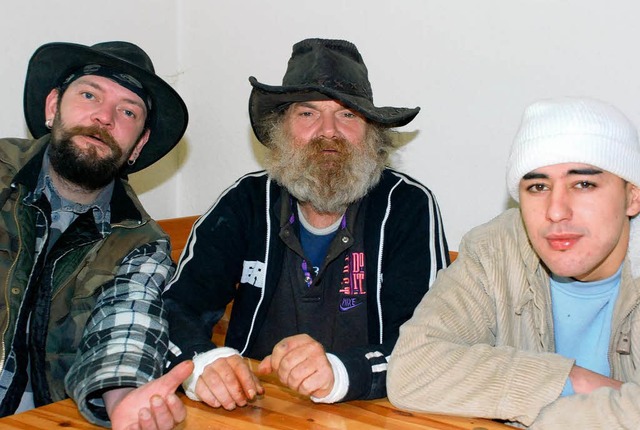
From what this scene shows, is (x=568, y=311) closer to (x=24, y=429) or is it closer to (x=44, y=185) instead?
(x=24, y=429)

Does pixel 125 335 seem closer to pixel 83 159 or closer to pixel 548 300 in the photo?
pixel 83 159

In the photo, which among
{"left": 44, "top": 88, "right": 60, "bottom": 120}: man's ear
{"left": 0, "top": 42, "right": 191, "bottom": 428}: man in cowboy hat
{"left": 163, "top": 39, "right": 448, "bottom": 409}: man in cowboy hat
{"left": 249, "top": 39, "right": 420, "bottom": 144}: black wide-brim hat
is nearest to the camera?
{"left": 0, "top": 42, "right": 191, "bottom": 428}: man in cowboy hat

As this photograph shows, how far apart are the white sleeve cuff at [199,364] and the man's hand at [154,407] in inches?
5.3

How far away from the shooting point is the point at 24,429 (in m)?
1.61

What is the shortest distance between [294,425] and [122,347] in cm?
57

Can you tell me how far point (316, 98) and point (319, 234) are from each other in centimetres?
42

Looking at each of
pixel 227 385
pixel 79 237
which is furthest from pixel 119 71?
pixel 227 385

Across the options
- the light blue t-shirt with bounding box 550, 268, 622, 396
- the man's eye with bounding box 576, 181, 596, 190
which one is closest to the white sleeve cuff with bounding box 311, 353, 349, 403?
the light blue t-shirt with bounding box 550, 268, 622, 396

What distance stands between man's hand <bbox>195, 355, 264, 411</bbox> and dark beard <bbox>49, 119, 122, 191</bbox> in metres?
0.84

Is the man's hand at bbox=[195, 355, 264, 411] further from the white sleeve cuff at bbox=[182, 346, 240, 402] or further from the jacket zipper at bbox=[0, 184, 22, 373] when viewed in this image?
the jacket zipper at bbox=[0, 184, 22, 373]

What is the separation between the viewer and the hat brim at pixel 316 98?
243 cm

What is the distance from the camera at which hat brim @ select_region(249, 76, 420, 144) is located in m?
2.43

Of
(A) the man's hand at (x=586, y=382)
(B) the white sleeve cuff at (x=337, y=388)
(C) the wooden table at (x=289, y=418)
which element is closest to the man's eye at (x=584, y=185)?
(A) the man's hand at (x=586, y=382)

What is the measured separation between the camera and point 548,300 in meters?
1.94
